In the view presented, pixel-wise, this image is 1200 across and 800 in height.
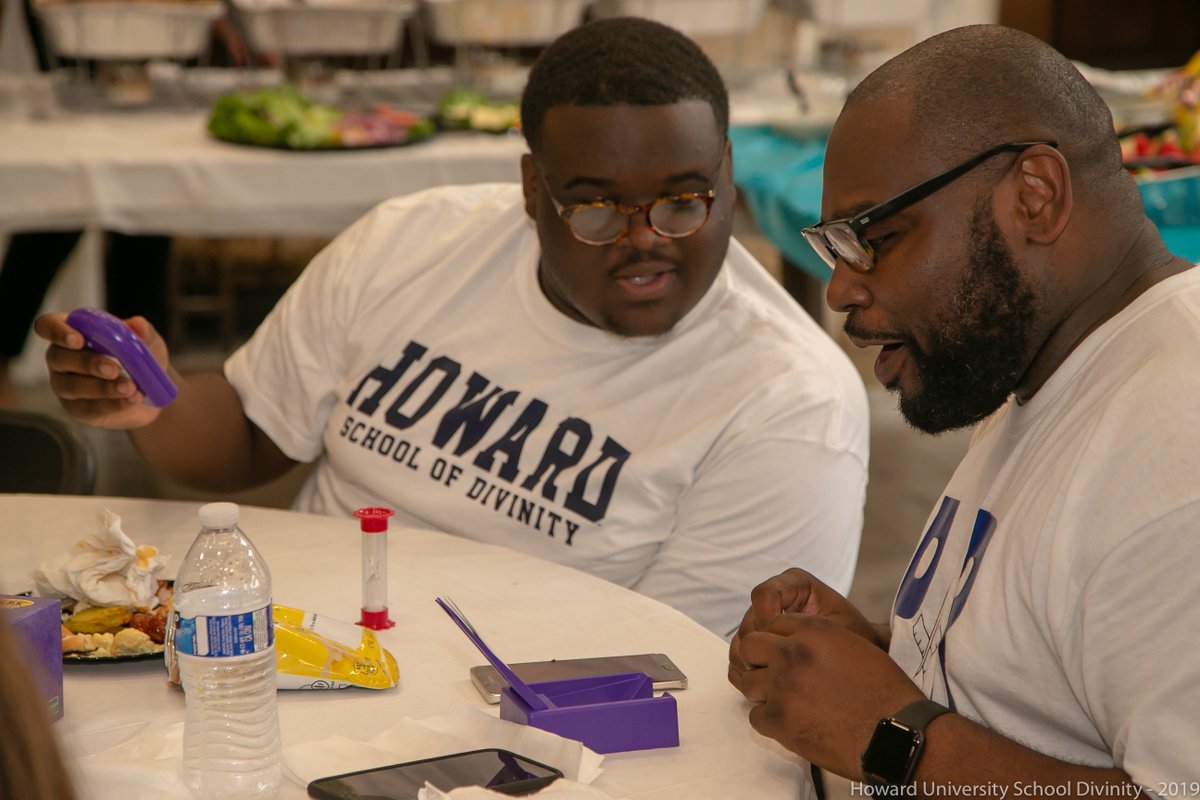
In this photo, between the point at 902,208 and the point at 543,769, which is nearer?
the point at 543,769

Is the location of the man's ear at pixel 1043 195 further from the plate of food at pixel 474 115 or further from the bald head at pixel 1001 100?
the plate of food at pixel 474 115

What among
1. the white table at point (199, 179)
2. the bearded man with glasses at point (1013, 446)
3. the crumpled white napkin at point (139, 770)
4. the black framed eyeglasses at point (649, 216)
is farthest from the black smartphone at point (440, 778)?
the white table at point (199, 179)

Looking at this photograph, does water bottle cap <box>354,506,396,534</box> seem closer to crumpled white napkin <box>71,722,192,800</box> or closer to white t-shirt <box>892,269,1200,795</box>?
crumpled white napkin <box>71,722,192,800</box>

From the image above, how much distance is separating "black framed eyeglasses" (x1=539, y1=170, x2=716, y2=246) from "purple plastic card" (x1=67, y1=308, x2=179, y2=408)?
0.63 m

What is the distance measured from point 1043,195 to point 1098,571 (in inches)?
15.1

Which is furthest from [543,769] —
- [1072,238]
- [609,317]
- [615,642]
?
[609,317]

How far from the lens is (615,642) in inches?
61.2

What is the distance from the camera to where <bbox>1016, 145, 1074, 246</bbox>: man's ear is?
128 centimetres

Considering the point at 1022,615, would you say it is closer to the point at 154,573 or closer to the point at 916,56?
the point at 916,56

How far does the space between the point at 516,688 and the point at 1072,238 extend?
705 mm

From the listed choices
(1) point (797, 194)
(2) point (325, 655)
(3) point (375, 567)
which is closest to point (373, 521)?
(3) point (375, 567)

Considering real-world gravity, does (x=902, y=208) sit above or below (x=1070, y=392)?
above

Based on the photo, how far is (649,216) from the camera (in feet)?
6.40

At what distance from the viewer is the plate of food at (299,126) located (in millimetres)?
3975
